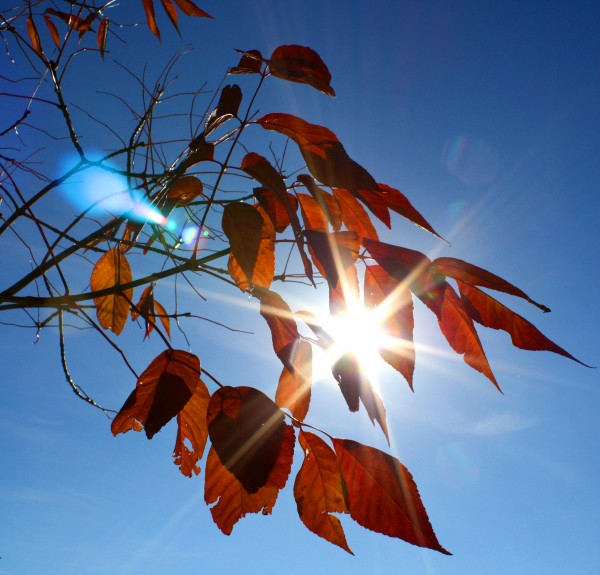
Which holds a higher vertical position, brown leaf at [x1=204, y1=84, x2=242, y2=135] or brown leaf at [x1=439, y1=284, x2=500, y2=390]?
brown leaf at [x1=204, y1=84, x2=242, y2=135]

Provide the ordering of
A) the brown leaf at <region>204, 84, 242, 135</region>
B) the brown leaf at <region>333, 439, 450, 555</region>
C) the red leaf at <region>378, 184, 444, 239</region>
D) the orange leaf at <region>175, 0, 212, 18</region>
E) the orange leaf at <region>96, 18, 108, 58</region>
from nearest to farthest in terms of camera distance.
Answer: the brown leaf at <region>333, 439, 450, 555</region>, the red leaf at <region>378, 184, 444, 239</region>, the brown leaf at <region>204, 84, 242, 135</region>, the orange leaf at <region>175, 0, 212, 18</region>, the orange leaf at <region>96, 18, 108, 58</region>

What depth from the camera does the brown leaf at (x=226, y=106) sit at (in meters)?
0.68

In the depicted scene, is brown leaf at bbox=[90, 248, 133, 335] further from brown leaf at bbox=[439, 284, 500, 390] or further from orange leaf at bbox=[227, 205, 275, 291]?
brown leaf at bbox=[439, 284, 500, 390]

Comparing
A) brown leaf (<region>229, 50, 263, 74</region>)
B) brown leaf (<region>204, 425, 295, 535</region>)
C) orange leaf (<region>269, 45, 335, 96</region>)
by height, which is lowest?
brown leaf (<region>204, 425, 295, 535</region>)

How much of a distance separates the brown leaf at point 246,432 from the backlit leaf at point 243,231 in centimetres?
15

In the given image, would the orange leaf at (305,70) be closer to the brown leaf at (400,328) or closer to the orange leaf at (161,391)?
the brown leaf at (400,328)

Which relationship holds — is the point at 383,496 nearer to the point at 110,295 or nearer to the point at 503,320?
the point at 503,320

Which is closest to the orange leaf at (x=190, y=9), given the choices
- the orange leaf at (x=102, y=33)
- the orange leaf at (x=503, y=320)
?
the orange leaf at (x=102, y=33)

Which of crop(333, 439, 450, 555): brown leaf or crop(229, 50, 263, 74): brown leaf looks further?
crop(229, 50, 263, 74): brown leaf

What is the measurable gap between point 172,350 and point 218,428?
0.56 feet

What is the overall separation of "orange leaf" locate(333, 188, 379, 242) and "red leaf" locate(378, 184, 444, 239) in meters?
0.11

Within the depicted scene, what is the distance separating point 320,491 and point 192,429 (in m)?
0.20

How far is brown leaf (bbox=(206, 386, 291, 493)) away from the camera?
1.60 feet

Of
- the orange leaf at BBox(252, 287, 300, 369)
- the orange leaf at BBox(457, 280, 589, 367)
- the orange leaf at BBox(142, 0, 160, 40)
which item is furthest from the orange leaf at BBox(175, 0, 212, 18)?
the orange leaf at BBox(457, 280, 589, 367)
